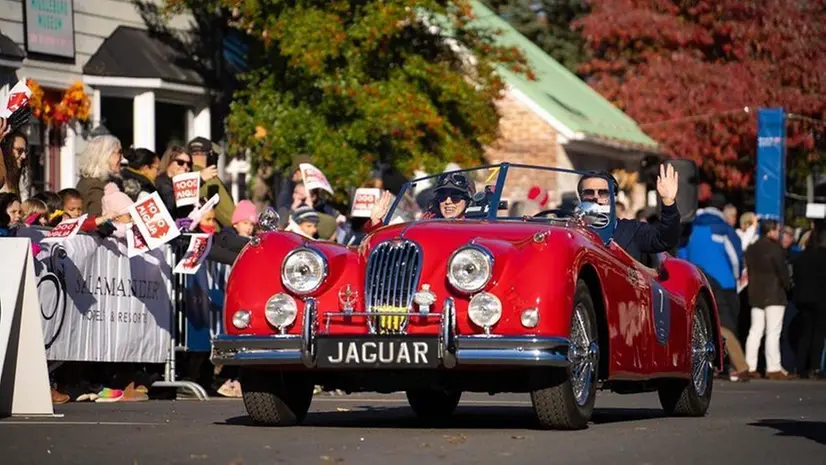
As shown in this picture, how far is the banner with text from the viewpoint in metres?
14.2

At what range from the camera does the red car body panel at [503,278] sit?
35.0 ft

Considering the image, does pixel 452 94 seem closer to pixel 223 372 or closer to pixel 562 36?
pixel 223 372

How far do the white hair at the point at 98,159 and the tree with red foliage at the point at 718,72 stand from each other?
33.2 metres

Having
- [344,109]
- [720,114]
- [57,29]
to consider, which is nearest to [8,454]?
[57,29]

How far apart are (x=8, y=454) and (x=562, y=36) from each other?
50720mm

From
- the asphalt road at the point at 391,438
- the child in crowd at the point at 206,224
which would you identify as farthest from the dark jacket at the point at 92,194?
the asphalt road at the point at 391,438

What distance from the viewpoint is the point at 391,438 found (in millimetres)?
10492

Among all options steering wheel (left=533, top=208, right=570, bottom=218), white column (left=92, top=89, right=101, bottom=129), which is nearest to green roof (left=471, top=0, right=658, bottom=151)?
white column (left=92, top=89, right=101, bottom=129)

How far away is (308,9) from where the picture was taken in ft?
79.9

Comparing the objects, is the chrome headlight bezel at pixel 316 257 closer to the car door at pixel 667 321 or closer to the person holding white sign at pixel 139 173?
the car door at pixel 667 321

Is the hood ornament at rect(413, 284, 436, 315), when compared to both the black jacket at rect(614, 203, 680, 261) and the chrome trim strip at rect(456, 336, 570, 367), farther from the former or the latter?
the black jacket at rect(614, 203, 680, 261)

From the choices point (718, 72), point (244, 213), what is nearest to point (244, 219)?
point (244, 213)

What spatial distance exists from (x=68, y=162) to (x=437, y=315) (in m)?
13.0

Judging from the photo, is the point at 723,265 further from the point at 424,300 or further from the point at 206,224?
the point at 424,300
